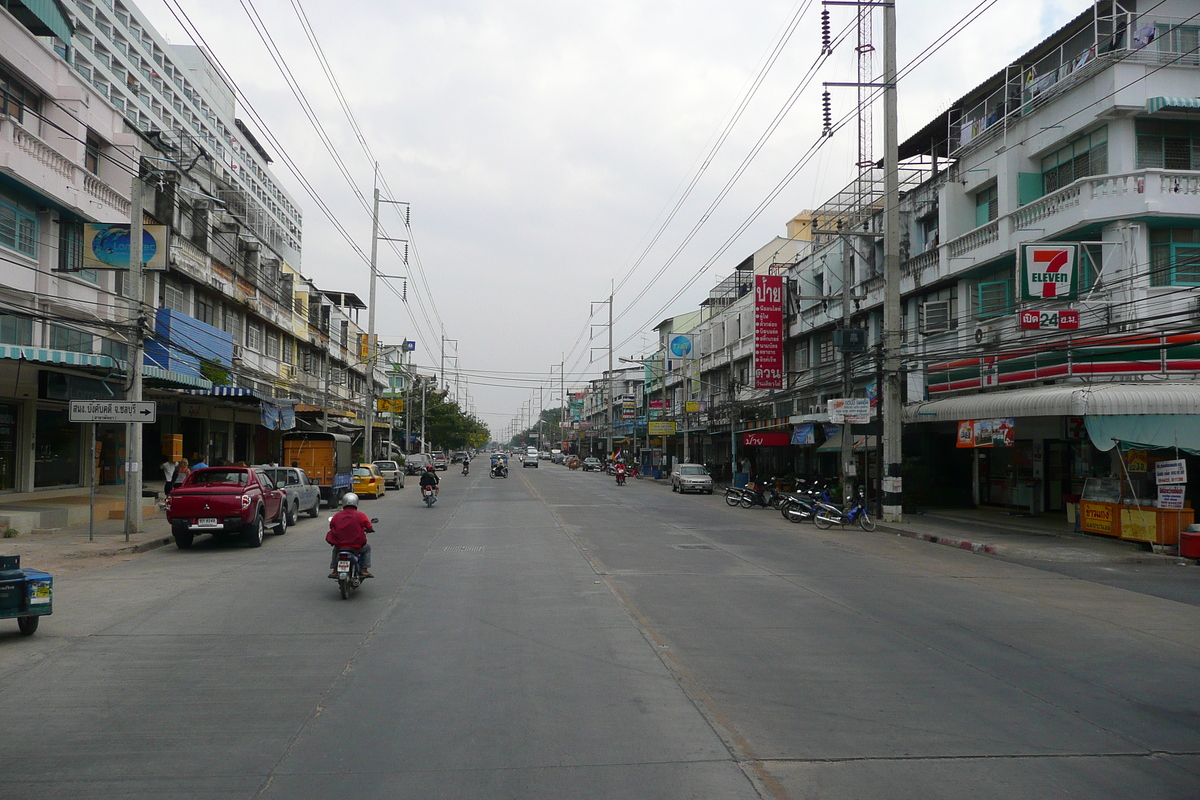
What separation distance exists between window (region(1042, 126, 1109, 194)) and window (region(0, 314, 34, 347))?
27.4 metres

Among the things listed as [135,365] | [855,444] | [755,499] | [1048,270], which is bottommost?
[755,499]

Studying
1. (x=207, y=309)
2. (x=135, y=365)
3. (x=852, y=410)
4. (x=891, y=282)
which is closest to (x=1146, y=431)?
(x=891, y=282)

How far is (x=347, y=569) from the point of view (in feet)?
38.9

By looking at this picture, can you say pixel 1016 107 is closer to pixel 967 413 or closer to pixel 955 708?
pixel 967 413

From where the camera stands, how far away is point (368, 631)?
9781mm

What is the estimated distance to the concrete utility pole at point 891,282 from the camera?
83.6ft

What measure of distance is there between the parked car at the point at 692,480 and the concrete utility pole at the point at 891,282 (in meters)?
19.5

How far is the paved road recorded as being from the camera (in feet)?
17.7

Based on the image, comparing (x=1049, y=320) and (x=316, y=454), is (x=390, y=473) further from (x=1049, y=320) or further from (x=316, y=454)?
(x=1049, y=320)

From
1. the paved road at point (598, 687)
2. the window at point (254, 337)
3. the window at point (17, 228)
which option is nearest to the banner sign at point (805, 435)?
the paved road at point (598, 687)

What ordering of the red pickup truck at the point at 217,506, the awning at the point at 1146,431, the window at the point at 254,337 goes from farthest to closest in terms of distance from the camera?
the window at the point at 254,337 → the awning at the point at 1146,431 → the red pickup truck at the point at 217,506

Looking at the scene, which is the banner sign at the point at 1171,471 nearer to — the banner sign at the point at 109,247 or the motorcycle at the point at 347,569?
the motorcycle at the point at 347,569

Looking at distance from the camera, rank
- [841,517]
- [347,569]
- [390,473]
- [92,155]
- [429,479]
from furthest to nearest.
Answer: [390,473] < [429,479] < [92,155] < [841,517] < [347,569]

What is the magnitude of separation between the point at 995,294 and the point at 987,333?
3.91 ft
